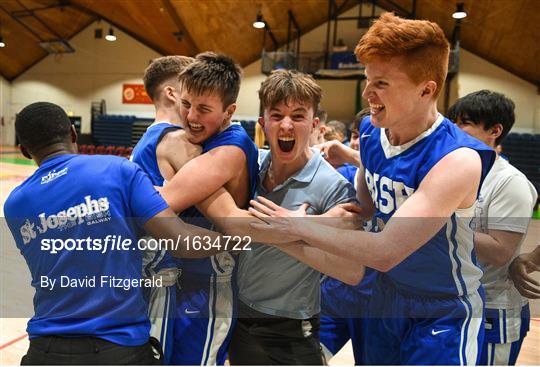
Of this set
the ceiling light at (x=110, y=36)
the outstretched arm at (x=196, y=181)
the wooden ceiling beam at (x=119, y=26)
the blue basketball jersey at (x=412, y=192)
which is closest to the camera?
the blue basketball jersey at (x=412, y=192)

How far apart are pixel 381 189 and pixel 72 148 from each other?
1.22 meters

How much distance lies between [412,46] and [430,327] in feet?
3.47

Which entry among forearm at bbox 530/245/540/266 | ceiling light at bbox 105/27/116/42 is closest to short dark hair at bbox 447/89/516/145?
forearm at bbox 530/245/540/266

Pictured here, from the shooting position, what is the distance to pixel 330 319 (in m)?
2.31

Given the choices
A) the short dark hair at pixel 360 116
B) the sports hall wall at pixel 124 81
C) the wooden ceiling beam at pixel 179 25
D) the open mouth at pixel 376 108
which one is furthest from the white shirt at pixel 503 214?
the sports hall wall at pixel 124 81

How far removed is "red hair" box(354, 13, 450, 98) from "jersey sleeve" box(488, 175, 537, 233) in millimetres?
876

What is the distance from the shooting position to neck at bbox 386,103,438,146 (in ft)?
5.10

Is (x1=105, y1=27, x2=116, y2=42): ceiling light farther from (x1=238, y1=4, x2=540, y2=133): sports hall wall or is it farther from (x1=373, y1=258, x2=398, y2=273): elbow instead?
(x1=373, y1=258, x2=398, y2=273): elbow

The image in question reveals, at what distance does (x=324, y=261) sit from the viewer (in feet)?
5.29

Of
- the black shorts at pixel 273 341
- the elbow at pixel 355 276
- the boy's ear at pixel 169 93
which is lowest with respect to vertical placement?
the black shorts at pixel 273 341

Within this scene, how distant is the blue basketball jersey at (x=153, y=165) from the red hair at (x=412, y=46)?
0.99 metres

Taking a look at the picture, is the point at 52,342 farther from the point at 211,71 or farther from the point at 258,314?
the point at 211,71

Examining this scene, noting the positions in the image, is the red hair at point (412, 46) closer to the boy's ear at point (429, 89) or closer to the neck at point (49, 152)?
the boy's ear at point (429, 89)

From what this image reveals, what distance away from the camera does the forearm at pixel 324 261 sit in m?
1.58
